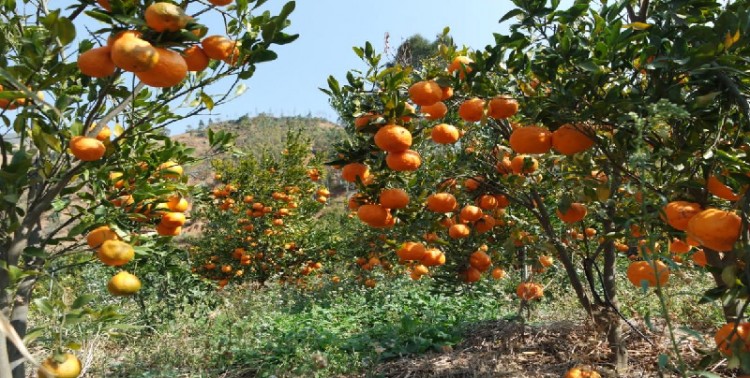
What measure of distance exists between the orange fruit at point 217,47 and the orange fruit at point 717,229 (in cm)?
144

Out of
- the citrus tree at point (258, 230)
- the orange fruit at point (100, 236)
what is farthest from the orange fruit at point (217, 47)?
the citrus tree at point (258, 230)

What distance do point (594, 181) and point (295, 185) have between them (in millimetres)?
7998

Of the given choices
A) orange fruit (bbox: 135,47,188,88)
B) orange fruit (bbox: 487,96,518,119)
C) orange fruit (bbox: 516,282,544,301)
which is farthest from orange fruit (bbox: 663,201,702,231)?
orange fruit (bbox: 516,282,544,301)

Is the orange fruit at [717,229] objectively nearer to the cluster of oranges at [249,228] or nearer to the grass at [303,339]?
the grass at [303,339]

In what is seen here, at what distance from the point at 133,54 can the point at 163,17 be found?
0.14m

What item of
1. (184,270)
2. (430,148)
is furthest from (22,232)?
(184,270)

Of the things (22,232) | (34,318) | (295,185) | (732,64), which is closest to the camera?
(732,64)

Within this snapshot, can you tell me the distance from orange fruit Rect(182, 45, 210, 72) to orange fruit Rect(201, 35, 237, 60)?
2cm

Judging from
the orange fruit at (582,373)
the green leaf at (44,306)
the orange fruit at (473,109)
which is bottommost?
the orange fruit at (582,373)

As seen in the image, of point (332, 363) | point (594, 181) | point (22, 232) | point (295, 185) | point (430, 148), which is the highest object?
point (295, 185)

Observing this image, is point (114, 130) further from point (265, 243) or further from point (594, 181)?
point (265, 243)

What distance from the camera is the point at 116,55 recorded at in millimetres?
1324

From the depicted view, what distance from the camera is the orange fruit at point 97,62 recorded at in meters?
1.40

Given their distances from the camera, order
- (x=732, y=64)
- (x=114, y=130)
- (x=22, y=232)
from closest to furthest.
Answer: (x=732, y=64), (x=22, y=232), (x=114, y=130)
